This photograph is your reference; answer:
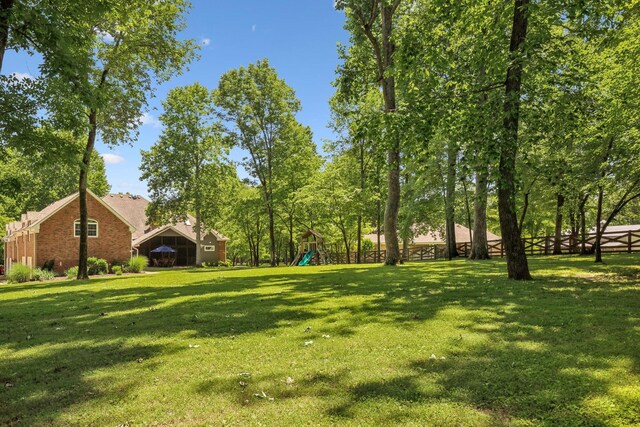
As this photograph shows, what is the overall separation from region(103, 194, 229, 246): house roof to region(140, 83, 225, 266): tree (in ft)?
29.2

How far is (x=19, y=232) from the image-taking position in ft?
115

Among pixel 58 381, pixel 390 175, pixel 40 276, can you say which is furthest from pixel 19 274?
pixel 58 381

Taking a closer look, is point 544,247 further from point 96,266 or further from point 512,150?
point 96,266

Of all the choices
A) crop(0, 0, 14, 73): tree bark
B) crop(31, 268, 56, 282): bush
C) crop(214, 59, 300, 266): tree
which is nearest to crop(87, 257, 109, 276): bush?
crop(31, 268, 56, 282): bush

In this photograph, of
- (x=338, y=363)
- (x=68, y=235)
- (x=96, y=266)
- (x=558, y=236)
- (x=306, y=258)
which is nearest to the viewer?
(x=338, y=363)

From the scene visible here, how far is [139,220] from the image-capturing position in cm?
4919

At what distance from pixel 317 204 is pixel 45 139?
23.1 meters

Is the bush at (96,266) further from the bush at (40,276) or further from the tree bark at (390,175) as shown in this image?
the tree bark at (390,175)

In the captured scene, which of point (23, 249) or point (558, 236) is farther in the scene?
point (23, 249)

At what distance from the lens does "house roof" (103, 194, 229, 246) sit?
4662cm

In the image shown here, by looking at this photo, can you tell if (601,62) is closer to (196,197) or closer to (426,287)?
(426,287)

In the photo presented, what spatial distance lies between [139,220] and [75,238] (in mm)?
17714

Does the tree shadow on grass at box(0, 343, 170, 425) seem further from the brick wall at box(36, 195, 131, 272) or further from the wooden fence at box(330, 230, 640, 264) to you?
the brick wall at box(36, 195, 131, 272)

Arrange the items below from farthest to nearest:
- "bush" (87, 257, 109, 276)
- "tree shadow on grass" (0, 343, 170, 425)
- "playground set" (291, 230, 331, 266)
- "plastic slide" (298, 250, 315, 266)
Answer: "playground set" (291, 230, 331, 266) < "plastic slide" (298, 250, 315, 266) < "bush" (87, 257, 109, 276) < "tree shadow on grass" (0, 343, 170, 425)
